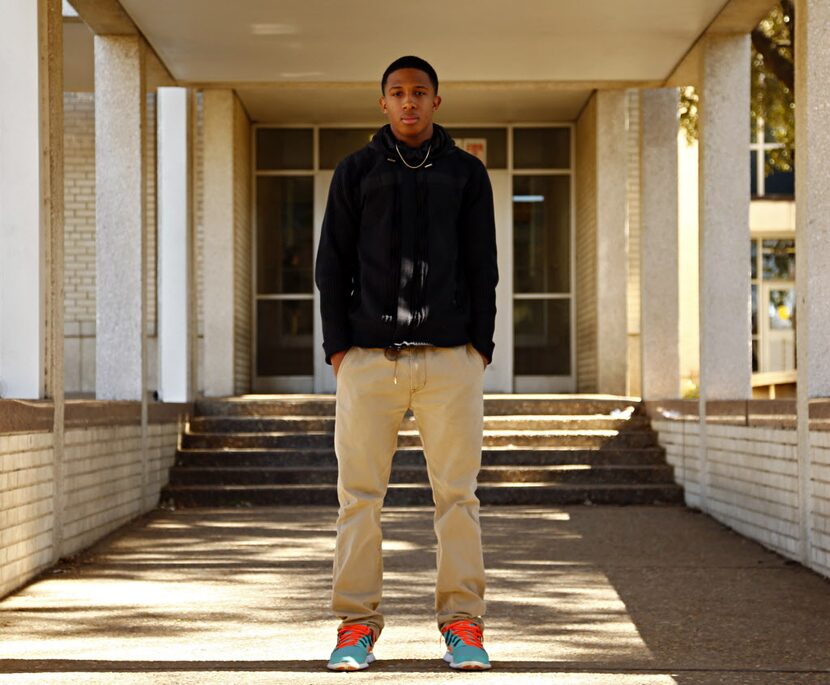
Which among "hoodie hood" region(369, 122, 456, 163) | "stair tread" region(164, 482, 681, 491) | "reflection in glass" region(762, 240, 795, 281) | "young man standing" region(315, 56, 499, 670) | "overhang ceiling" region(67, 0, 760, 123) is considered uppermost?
"overhang ceiling" region(67, 0, 760, 123)

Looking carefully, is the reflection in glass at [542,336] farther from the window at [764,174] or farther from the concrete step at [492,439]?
the window at [764,174]

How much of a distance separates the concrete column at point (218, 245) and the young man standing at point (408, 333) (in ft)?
34.1

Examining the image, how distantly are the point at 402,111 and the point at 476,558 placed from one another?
1444 mm

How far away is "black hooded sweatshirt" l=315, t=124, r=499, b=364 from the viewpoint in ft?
15.0

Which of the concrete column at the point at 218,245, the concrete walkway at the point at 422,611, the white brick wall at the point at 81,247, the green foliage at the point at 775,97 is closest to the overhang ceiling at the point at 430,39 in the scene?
the green foliage at the point at 775,97

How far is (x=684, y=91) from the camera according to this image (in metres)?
16.5

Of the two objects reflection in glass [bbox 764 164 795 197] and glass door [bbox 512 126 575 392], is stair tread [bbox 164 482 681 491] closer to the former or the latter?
glass door [bbox 512 126 575 392]

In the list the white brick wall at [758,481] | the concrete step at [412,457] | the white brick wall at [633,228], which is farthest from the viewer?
the white brick wall at [633,228]

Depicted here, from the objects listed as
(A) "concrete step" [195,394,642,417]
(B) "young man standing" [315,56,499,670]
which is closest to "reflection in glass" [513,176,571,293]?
(A) "concrete step" [195,394,642,417]

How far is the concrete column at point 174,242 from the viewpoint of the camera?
12680 mm

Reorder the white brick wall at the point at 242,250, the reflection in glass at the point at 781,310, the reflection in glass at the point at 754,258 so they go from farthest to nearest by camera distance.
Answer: the reflection in glass at the point at 781,310
the reflection in glass at the point at 754,258
the white brick wall at the point at 242,250

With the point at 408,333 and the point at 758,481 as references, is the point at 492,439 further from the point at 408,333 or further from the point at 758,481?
the point at 408,333

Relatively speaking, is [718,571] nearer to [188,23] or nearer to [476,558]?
[476,558]

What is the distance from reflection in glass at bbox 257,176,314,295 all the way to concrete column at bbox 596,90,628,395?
12.4 feet
